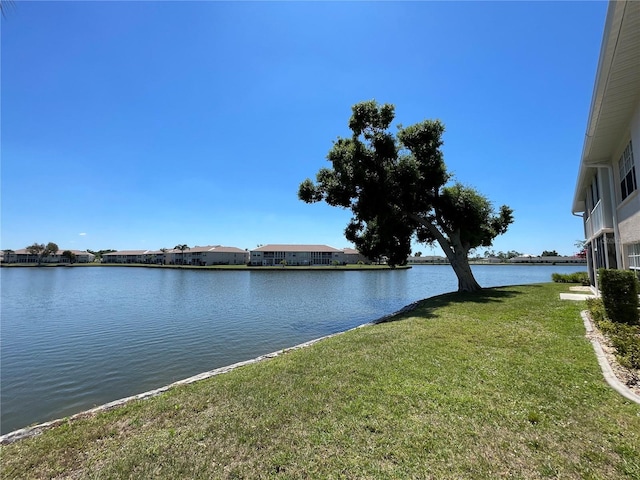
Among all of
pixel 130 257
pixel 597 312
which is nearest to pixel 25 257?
pixel 130 257

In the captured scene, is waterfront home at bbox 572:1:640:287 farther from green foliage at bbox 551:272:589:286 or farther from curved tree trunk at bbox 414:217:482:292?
green foliage at bbox 551:272:589:286

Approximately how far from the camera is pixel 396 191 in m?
17.9

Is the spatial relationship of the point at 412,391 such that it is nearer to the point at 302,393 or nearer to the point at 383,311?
the point at 302,393

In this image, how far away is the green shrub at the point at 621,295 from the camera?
7398 millimetres

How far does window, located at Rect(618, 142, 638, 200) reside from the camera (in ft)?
28.0

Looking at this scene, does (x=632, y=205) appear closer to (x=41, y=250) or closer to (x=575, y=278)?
(x=575, y=278)

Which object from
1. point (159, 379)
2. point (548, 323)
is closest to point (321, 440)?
point (159, 379)

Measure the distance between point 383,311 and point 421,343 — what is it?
1074cm

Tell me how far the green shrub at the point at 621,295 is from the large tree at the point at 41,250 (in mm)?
140973

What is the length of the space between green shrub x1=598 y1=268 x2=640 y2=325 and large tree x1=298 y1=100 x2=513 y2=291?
430 inches

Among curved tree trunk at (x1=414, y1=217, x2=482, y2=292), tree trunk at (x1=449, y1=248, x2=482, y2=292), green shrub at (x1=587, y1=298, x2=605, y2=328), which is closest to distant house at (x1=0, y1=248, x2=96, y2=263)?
curved tree trunk at (x1=414, y1=217, x2=482, y2=292)

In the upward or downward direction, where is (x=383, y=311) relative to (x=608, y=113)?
downward

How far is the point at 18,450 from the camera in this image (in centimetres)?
411

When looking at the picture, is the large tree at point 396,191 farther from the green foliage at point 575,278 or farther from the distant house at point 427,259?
the distant house at point 427,259
